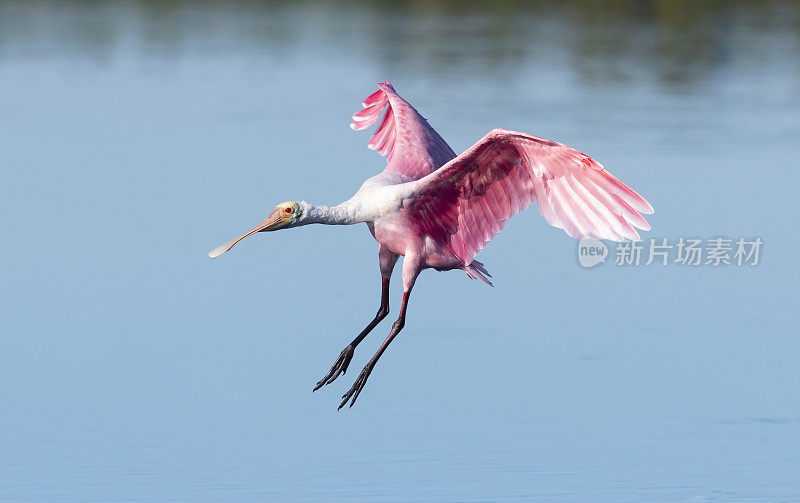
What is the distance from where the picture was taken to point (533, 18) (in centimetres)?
4066

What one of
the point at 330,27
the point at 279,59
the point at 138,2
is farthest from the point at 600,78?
the point at 138,2

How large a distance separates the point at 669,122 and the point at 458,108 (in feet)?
9.87

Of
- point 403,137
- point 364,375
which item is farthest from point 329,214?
point 403,137

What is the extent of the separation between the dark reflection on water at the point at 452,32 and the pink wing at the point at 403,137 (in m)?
15.2

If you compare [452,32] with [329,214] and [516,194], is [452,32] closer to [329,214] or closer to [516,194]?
[516,194]

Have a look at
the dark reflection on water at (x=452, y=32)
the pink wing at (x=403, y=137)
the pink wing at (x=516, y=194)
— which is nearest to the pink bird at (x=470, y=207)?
the pink wing at (x=516, y=194)

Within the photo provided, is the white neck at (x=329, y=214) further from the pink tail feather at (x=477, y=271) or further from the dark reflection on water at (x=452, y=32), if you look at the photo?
the dark reflection on water at (x=452, y=32)

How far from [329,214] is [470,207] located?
3.21 feet

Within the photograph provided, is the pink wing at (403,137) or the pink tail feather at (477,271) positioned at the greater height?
the pink wing at (403,137)

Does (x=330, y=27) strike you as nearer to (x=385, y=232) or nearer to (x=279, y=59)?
(x=279, y=59)

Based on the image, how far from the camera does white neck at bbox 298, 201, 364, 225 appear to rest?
371 inches

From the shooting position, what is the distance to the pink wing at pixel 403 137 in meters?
10.8

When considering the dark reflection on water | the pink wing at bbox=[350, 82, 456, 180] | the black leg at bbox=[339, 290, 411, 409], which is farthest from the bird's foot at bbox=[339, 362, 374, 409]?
the dark reflection on water

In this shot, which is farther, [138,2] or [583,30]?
[138,2]
